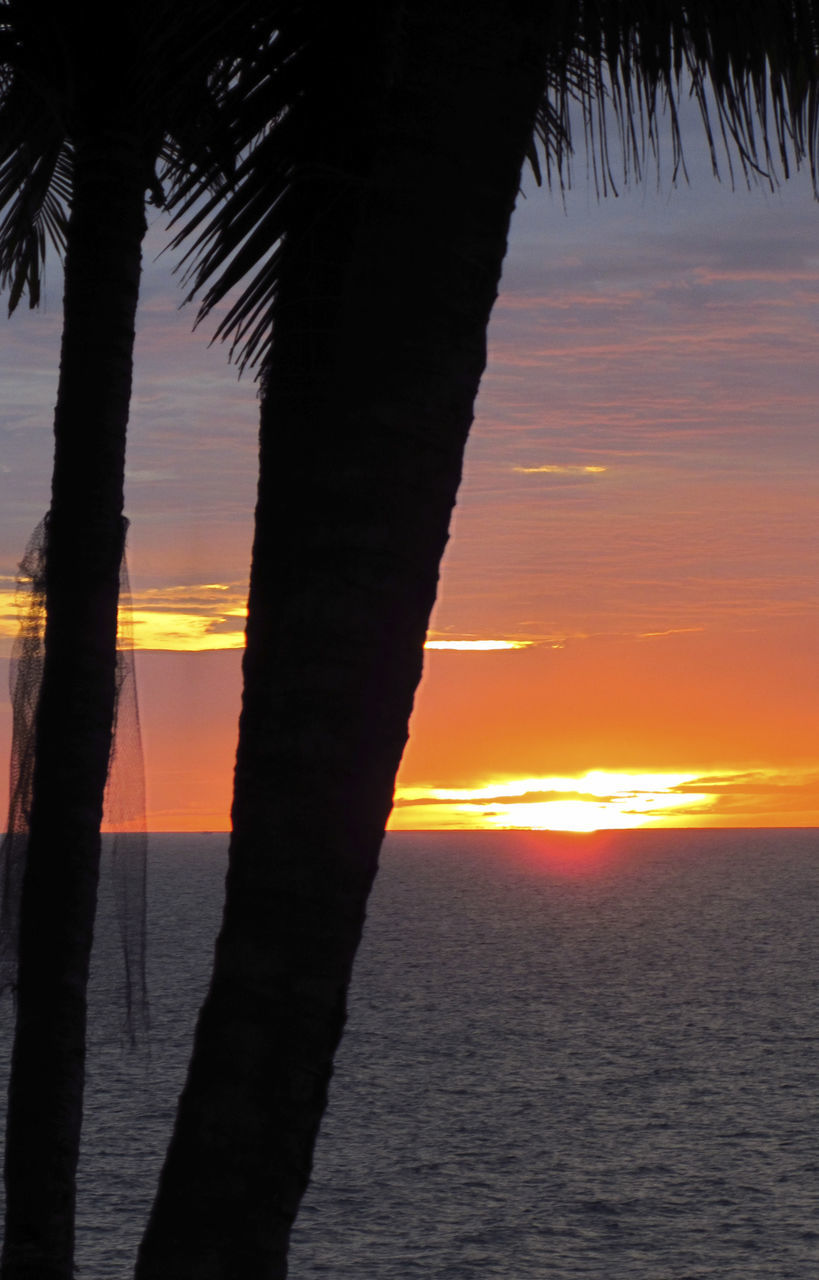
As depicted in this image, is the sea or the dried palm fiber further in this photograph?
the sea

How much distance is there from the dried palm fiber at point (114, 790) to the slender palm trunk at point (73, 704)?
3.39ft

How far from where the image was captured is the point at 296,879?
13.0ft

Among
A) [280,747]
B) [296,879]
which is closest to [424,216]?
[280,747]

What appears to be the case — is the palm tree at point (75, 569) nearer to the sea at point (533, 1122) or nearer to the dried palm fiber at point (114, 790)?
the dried palm fiber at point (114, 790)

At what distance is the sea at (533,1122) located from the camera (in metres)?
45.3

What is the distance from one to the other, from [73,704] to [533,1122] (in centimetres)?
5867

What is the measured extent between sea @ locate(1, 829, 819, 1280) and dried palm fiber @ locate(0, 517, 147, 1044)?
345 inches

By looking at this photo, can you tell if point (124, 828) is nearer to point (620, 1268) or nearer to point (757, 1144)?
point (620, 1268)

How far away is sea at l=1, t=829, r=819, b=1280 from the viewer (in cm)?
4531

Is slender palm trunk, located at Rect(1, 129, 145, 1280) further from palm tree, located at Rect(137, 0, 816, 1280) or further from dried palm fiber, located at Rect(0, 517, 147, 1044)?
palm tree, located at Rect(137, 0, 816, 1280)

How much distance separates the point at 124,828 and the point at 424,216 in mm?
7477

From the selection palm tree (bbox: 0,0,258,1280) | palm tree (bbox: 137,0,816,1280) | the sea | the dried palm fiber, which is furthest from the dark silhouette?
the sea

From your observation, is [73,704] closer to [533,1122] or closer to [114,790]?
[114,790]

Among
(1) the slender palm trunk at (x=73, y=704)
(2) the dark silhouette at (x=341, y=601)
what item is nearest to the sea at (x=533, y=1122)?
(1) the slender palm trunk at (x=73, y=704)
